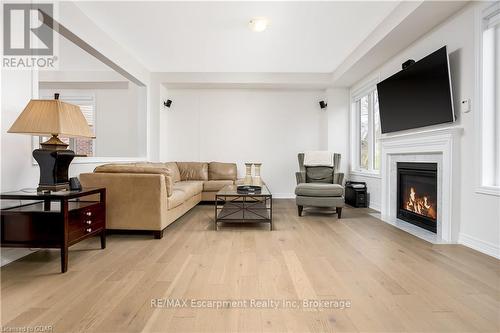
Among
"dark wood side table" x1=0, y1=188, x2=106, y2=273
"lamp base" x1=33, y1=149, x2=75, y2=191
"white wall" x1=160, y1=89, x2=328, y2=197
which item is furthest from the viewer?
"white wall" x1=160, y1=89, x2=328, y2=197

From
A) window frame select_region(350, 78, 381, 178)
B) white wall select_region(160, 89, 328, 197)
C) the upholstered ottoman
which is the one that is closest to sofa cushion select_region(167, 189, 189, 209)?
the upholstered ottoman

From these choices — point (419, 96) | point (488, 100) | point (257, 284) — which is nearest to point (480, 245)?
point (488, 100)

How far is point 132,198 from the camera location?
9.94 feet

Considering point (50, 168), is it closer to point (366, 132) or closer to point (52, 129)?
point (52, 129)

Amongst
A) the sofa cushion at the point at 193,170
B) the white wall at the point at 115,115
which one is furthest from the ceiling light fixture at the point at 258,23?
the white wall at the point at 115,115

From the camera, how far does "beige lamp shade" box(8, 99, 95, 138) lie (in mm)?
2125

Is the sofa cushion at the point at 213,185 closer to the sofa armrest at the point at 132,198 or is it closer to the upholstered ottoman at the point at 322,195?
the upholstered ottoman at the point at 322,195

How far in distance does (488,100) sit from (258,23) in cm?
260

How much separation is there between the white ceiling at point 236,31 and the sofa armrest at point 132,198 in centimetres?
199

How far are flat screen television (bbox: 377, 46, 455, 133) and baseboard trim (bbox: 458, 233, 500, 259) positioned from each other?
1.22 meters

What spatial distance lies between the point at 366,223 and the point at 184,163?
3745 millimetres

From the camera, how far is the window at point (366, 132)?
5141 mm

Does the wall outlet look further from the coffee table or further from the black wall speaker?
the coffee table

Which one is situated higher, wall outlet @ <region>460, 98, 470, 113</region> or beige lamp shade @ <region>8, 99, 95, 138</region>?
wall outlet @ <region>460, 98, 470, 113</region>
